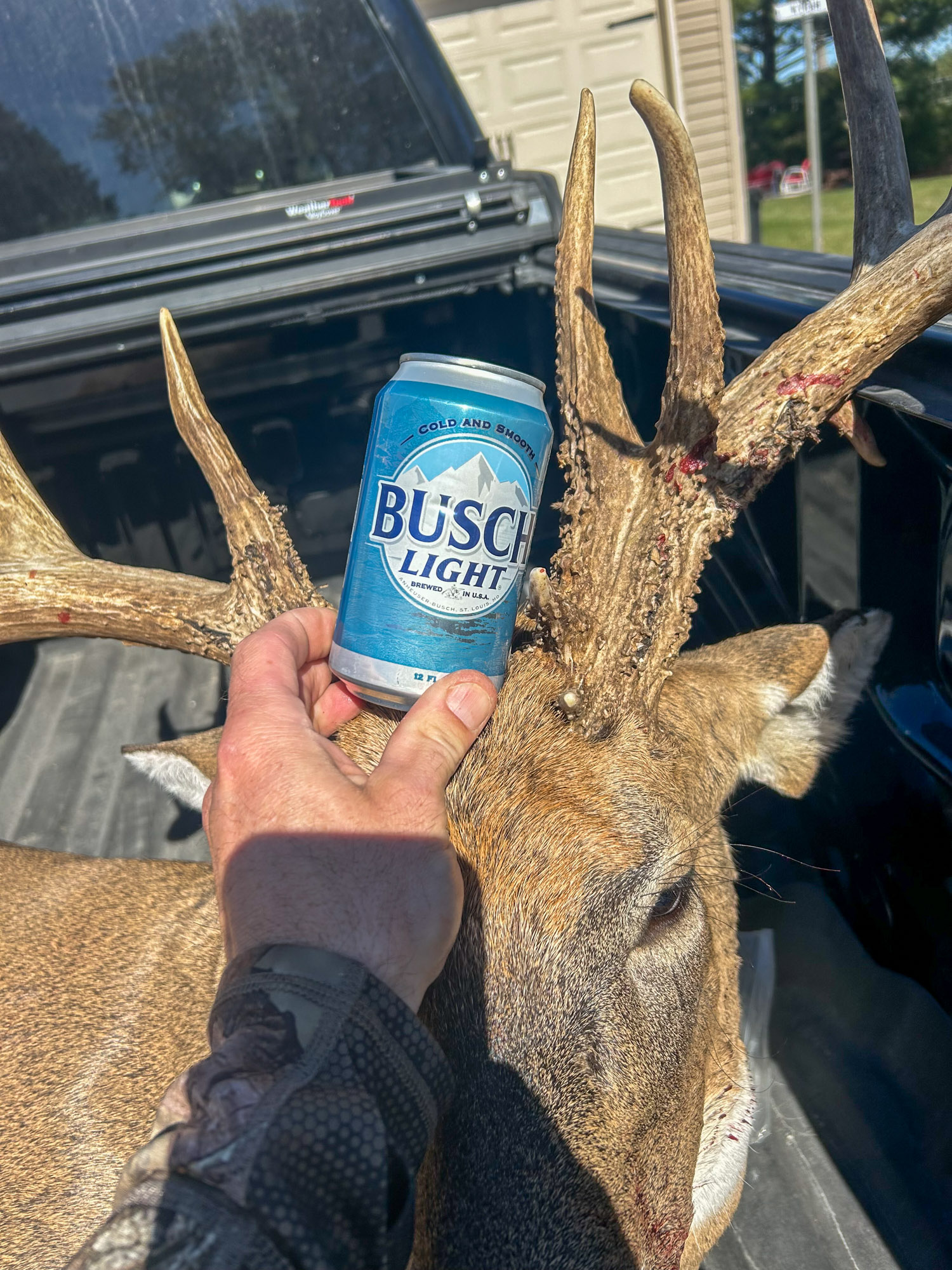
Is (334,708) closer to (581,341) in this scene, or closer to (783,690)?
(581,341)

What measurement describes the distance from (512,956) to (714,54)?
48.0 ft

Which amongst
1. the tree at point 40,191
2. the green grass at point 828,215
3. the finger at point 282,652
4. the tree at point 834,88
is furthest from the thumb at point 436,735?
the tree at point 834,88

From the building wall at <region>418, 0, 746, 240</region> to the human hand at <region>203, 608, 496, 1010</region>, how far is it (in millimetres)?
12207

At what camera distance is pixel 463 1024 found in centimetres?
188

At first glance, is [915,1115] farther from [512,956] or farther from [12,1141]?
[12,1141]

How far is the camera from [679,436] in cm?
222

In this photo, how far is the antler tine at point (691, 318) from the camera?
2.20m

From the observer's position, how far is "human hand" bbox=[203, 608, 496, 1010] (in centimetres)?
159

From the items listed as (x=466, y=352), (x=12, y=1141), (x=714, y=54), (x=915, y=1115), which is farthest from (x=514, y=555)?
(x=714, y=54)

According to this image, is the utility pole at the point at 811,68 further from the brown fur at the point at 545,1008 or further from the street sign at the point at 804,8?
the brown fur at the point at 545,1008

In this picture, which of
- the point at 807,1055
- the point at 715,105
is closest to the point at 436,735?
the point at 807,1055

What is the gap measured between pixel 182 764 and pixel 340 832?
1.28 m

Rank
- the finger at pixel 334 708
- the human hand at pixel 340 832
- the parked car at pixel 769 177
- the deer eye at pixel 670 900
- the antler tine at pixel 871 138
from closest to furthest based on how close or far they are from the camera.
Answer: the human hand at pixel 340 832 → the deer eye at pixel 670 900 → the finger at pixel 334 708 → the antler tine at pixel 871 138 → the parked car at pixel 769 177

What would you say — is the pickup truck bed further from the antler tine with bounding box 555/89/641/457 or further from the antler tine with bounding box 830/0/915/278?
the antler tine with bounding box 830/0/915/278
